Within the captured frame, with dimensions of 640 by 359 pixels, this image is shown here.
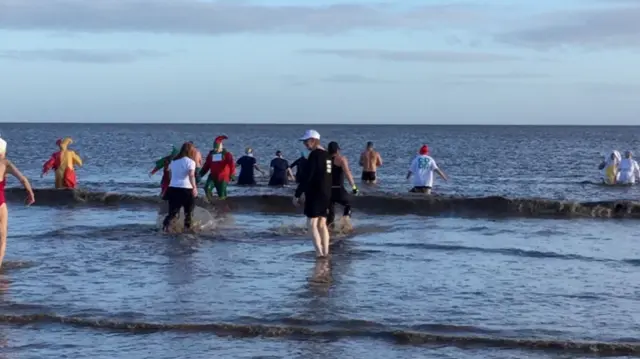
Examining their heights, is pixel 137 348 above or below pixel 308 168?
below

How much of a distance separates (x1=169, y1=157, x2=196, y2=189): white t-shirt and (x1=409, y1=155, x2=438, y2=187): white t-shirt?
773cm

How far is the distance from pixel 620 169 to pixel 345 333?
73.2ft

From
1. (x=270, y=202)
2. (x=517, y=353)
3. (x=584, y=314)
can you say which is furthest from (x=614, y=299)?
(x=270, y=202)

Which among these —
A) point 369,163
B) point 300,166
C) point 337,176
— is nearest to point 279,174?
point 369,163

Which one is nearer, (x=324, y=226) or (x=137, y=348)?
(x=137, y=348)

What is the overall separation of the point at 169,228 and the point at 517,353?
8.61 meters

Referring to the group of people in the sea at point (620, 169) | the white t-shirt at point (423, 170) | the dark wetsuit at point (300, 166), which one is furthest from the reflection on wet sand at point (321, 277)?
the group of people in the sea at point (620, 169)

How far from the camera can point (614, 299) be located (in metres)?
10.4

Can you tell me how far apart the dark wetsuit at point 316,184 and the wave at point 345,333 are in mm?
3678

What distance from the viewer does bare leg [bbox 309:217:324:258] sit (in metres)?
12.7

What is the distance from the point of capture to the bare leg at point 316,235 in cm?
1267

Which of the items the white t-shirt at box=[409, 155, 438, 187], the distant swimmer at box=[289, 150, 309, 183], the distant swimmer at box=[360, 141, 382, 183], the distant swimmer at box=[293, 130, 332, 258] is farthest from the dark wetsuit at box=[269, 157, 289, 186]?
the distant swimmer at box=[293, 130, 332, 258]

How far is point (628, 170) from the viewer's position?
2917cm

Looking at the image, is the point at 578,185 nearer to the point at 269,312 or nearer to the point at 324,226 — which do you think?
the point at 324,226
